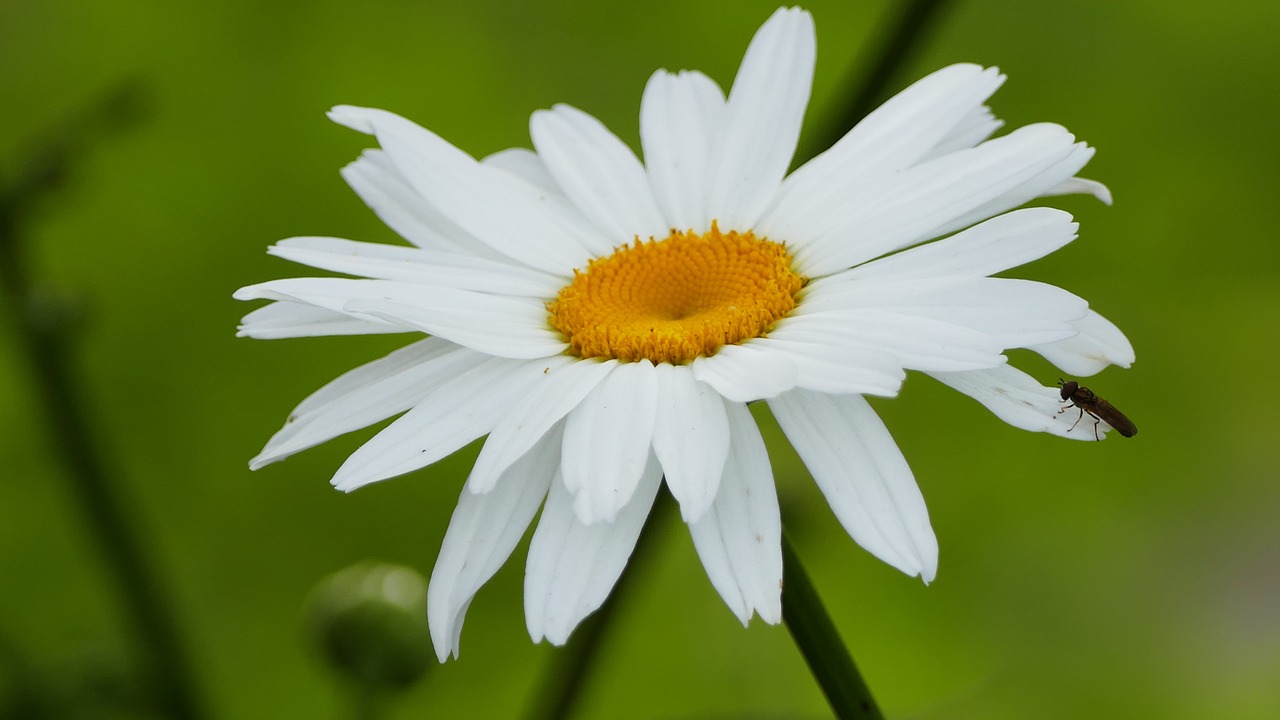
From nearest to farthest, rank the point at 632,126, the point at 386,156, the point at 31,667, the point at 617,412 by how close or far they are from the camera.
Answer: the point at 617,412, the point at 386,156, the point at 31,667, the point at 632,126

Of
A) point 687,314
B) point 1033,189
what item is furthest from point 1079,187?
point 687,314

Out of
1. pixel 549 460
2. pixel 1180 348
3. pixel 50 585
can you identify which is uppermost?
pixel 549 460

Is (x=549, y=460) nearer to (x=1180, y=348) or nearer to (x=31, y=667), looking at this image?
(x=31, y=667)

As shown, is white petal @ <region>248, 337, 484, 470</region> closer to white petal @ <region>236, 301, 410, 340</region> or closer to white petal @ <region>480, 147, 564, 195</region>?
white petal @ <region>236, 301, 410, 340</region>

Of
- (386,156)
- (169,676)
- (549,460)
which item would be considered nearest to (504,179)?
(386,156)

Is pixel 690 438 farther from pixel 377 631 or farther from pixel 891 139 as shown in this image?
pixel 377 631

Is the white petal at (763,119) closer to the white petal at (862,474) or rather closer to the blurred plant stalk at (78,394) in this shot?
the white petal at (862,474)

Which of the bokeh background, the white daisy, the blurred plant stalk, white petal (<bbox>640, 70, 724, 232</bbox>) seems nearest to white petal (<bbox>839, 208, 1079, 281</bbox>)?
the white daisy
